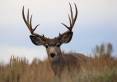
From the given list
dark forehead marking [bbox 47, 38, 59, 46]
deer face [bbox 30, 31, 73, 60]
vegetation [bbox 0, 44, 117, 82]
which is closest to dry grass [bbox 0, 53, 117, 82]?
vegetation [bbox 0, 44, 117, 82]

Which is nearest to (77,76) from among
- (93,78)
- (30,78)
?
(93,78)

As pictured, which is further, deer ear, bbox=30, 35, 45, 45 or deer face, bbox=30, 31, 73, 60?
deer ear, bbox=30, 35, 45, 45

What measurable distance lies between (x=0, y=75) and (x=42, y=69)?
2.52 ft

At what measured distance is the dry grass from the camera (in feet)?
31.4

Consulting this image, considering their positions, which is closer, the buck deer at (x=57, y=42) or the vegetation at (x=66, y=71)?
the vegetation at (x=66, y=71)

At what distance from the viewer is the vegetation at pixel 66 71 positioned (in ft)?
31.5

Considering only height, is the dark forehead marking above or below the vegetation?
above

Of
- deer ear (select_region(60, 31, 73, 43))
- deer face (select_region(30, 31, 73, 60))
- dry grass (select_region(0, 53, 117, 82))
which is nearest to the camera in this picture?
dry grass (select_region(0, 53, 117, 82))

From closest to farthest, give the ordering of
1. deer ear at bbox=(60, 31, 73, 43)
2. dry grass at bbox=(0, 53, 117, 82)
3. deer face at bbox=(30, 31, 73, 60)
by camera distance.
Answer: dry grass at bbox=(0, 53, 117, 82) → deer face at bbox=(30, 31, 73, 60) → deer ear at bbox=(60, 31, 73, 43)

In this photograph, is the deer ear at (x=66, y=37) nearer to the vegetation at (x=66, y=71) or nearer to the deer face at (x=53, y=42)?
the deer face at (x=53, y=42)

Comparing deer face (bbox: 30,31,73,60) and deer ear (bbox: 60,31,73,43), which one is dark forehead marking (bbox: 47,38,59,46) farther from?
deer ear (bbox: 60,31,73,43)

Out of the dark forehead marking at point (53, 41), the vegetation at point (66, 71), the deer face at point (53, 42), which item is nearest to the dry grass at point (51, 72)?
the vegetation at point (66, 71)

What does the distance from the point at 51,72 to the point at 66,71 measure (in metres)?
0.75

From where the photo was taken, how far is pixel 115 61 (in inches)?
427
